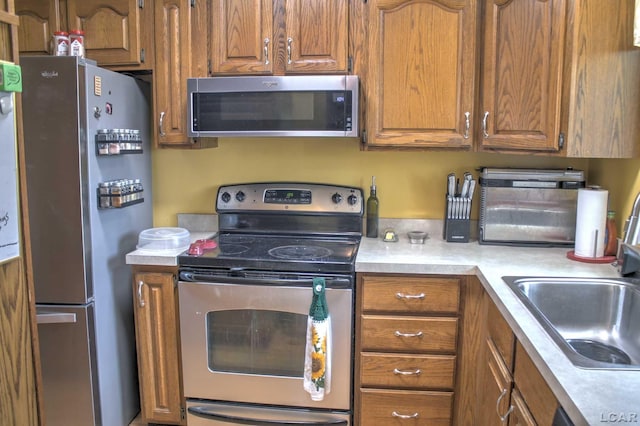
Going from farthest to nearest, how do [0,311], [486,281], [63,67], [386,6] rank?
[386,6]
[63,67]
[486,281]
[0,311]

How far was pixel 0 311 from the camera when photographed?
1257mm

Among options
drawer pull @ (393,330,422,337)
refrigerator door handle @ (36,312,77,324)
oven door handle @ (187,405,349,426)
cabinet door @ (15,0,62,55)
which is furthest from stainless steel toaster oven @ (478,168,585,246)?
cabinet door @ (15,0,62,55)

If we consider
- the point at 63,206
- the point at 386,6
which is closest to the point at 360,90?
the point at 386,6

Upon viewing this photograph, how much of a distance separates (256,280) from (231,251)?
229 mm

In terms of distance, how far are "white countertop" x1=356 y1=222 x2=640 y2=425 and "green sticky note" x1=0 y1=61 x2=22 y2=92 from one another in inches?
53.4

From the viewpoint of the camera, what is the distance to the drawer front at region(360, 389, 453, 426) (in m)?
2.24

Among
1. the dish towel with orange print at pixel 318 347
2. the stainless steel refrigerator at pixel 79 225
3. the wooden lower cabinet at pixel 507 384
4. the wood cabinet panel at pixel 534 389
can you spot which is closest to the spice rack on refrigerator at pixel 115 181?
the stainless steel refrigerator at pixel 79 225

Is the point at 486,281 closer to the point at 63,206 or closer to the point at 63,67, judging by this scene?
the point at 63,206

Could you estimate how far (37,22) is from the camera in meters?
2.45

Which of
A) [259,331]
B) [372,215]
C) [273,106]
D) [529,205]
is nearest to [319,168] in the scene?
[372,215]

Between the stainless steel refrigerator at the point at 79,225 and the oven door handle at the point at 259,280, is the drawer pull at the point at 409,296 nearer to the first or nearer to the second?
the oven door handle at the point at 259,280

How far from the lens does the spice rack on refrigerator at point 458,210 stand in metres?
2.50

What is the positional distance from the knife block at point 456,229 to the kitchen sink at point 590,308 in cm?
65

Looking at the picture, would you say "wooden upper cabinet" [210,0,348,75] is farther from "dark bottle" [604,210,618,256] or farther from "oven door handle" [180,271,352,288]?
"dark bottle" [604,210,618,256]
